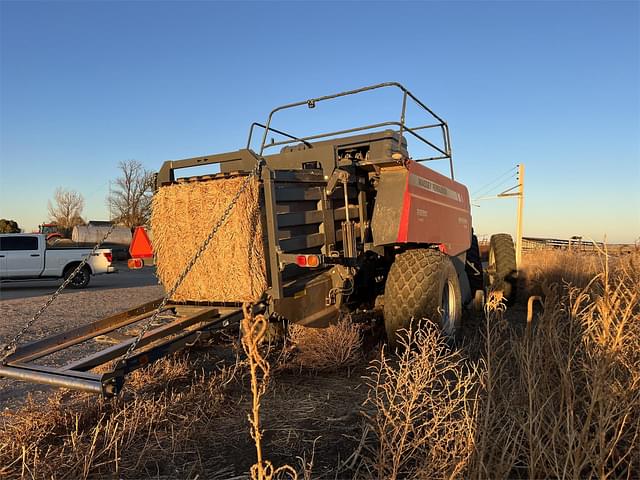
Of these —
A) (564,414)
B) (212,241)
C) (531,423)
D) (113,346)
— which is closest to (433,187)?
(212,241)

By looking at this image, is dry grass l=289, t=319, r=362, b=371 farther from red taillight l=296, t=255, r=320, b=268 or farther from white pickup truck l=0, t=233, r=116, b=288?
white pickup truck l=0, t=233, r=116, b=288

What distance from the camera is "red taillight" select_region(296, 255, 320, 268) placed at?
3717 millimetres

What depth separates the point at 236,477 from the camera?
2592 mm

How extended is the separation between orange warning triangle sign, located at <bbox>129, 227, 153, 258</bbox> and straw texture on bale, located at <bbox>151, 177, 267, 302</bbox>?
1.04ft

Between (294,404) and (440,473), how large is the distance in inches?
60.4

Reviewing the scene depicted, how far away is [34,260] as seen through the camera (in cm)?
1501

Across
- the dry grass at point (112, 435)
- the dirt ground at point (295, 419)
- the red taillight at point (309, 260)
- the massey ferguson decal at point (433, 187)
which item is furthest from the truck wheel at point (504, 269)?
the dry grass at point (112, 435)

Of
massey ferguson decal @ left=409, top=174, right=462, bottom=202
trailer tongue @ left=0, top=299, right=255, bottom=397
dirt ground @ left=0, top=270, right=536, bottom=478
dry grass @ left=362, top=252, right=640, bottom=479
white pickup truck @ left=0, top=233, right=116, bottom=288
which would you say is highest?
massey ferguson decal @ left=409, top=174, right=462, bottom=202

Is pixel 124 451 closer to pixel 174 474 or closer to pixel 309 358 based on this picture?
pixel 174 474

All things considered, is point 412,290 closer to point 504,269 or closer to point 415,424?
point 415,424

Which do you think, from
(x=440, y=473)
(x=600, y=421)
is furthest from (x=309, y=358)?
(x=600, y=421)

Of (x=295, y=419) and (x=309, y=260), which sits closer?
(x=295, y=419)

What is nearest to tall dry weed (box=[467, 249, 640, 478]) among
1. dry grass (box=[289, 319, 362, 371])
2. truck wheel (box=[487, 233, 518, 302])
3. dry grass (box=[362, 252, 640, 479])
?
dry grass (box=[362, 252, 640, 479])

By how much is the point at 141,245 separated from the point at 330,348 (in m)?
2.15
